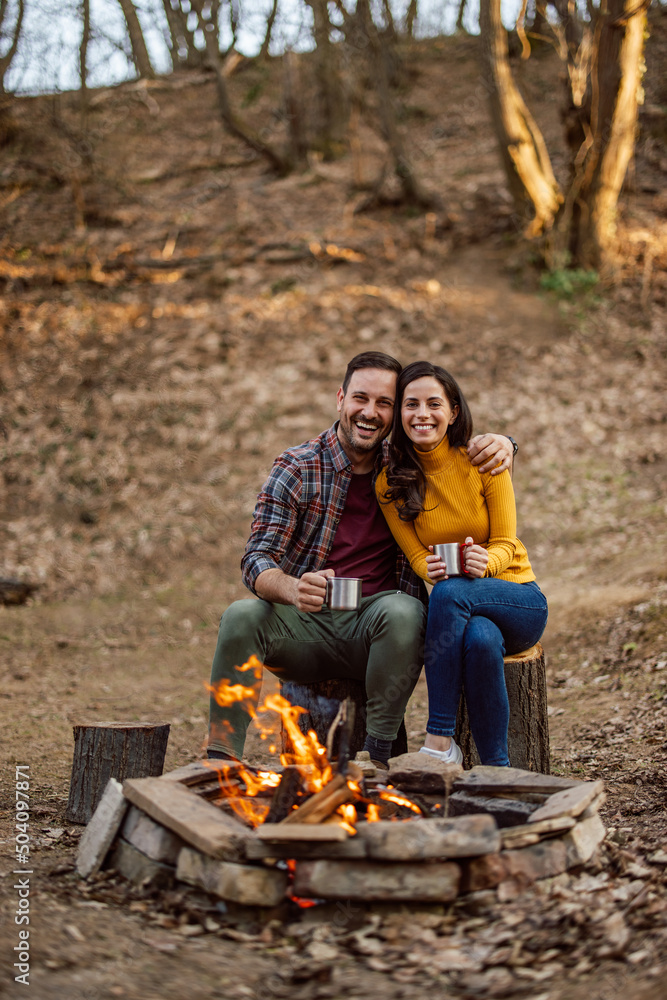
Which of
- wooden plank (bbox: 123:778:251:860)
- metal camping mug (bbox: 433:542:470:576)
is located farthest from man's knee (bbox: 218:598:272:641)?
metal camping mug (bbox: 433:542:470:576)

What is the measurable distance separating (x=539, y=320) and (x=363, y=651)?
330 inches

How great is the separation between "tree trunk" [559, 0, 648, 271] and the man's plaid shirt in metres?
8.53

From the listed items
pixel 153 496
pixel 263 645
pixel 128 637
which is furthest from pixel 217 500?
pixel 263 645

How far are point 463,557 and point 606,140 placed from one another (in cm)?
926

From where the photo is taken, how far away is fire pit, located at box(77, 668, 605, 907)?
2.37 m

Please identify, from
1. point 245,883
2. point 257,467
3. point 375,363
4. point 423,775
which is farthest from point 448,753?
point 257,467

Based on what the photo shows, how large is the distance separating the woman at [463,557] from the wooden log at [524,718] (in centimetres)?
10

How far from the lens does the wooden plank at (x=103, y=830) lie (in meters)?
2.71

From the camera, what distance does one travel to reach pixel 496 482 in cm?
359

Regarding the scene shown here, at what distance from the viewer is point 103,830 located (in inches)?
108

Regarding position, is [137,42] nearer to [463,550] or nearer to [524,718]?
[463,550]

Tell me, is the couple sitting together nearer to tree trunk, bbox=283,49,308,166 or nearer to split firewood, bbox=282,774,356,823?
split firewood, bbox=282,774,356,823

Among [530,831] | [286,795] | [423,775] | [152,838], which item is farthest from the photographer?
[423,775]

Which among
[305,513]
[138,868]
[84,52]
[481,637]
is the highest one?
[84,52]
